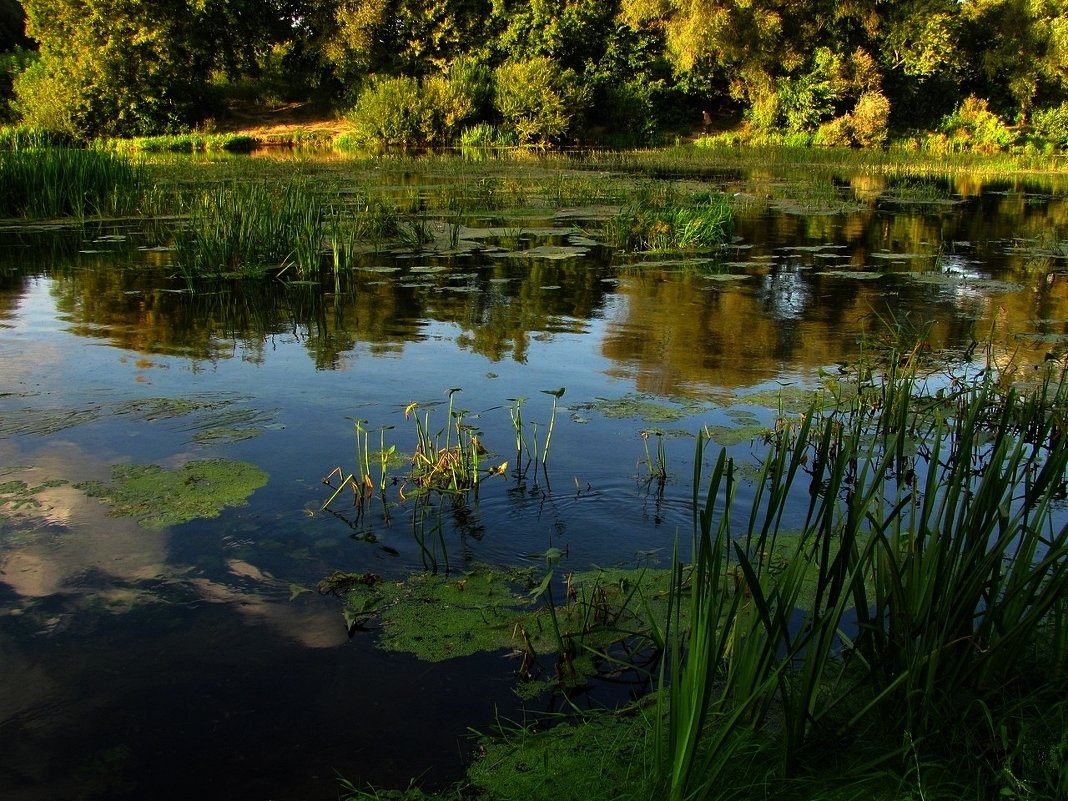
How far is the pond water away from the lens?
2.55 meters

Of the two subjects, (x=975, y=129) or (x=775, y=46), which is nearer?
(x=975, y=129)

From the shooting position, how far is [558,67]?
104 ft

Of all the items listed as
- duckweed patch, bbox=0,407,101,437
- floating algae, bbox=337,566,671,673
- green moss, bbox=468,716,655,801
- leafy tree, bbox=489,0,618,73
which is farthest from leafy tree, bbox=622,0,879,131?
green moss, bbox=468,716,655,801

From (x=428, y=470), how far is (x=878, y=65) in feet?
116

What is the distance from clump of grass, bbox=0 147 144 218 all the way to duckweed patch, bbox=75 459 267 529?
8.65 metres

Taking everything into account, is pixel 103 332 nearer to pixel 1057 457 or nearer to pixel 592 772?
pixel 592 772

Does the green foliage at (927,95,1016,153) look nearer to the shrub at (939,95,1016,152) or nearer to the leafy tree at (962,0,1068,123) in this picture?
the shrub at (939,95,1016,152)

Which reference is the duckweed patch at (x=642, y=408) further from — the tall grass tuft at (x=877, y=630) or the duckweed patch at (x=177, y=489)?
the tall grass tuft at (x=877, y=630)

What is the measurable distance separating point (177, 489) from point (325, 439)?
0.81 meters

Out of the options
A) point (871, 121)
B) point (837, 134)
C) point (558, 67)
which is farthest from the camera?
point (558, 67)

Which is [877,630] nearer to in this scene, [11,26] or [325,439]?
[325,439]

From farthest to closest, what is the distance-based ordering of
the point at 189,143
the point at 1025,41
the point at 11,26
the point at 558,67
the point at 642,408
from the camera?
the point at 11,26, the point at 1025,41, the point at 558,67, the point at 189,143, the point at 642,408

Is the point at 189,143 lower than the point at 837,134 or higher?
lower

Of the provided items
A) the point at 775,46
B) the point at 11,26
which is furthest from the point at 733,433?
the point at 11,26
